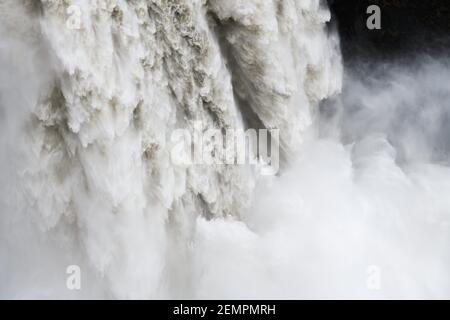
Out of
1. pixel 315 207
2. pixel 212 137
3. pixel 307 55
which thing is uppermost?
pixel 307 55

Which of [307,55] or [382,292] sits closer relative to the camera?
[382,292]

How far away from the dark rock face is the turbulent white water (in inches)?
50.5

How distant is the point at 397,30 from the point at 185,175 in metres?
6.02

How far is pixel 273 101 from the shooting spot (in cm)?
758

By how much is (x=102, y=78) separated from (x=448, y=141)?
7.40 metres

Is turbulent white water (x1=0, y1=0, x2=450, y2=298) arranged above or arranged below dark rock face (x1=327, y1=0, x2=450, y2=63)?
below

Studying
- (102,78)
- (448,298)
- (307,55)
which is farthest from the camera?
(307,55)

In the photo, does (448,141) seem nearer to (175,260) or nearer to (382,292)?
(382,292)

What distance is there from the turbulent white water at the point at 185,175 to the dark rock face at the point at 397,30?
4.21 ft

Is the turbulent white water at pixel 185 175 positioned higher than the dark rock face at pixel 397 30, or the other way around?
the dark rock face at pixel 397 30

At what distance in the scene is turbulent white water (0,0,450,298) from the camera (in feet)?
18.7

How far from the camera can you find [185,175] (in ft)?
21.8

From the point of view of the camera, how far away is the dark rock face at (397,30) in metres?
10.3

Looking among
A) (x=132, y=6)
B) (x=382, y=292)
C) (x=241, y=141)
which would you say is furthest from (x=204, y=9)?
(x=382, y=292)
